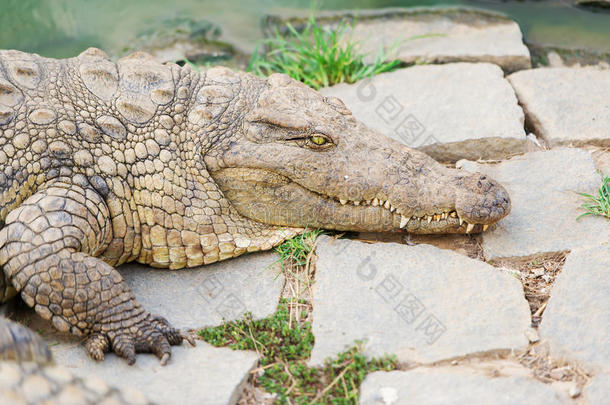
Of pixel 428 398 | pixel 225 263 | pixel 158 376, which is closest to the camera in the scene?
pixel 428 398

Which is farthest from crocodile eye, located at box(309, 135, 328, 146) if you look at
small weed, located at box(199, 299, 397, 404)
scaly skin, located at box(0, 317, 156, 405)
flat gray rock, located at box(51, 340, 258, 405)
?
scaly skin, located at box(0, 317, 156, 405)

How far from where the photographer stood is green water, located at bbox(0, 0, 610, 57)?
7.87 metres

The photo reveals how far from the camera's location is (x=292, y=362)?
3836 millimetres

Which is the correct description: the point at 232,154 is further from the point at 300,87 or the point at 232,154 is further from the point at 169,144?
the point at 300,87

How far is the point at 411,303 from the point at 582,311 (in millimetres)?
989

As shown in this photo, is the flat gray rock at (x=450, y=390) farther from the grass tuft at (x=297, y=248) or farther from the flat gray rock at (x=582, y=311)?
the grass tuft at (x=297, y=248)

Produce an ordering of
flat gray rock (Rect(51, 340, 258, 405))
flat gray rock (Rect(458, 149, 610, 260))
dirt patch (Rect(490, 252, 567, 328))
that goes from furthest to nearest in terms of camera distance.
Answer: flat gray rock (Rect(458, 149, 610, 260)) → dirt patch (Rect(490, 252, 567, 328)) → flat gray rock (Rect(51, 340, 258, 405))

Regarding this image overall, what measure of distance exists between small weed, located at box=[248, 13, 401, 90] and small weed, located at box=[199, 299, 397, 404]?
125 inches

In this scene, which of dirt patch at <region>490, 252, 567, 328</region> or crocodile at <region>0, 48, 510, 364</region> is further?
dirt patch at <region>490, 252, 567, 328</region>

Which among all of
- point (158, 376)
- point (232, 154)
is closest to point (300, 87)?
point (232, 154)

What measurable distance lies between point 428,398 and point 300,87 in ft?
7.69

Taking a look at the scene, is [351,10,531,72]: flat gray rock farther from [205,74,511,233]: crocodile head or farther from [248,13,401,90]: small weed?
[205,74,511,233]: crocodile head

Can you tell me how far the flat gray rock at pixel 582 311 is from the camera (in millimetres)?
3668

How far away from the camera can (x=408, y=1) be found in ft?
28.5
